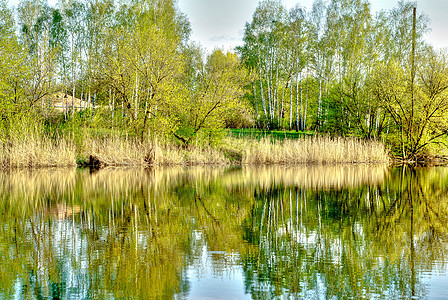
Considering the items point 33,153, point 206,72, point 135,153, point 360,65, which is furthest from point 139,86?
point 360,65

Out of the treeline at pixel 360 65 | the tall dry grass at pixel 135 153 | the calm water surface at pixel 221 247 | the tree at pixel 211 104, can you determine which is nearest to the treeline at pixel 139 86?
the tree at pixel 211 104

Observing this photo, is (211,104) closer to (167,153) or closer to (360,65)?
(167,153)

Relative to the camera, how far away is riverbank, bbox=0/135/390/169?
18.6 m

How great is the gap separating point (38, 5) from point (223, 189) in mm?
29977

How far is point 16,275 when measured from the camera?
4.02 meters

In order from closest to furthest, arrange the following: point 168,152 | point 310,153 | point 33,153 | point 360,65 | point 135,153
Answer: point 33,153 → point 135,153 → point 168,152 → point 310,153 → point 360,65

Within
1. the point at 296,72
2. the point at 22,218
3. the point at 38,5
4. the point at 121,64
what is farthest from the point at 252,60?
the point at 22,218

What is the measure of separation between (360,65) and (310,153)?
11462 mm

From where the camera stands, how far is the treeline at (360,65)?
2458 centimetres

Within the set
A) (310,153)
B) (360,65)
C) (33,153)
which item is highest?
(360,65)

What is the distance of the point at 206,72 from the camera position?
95.9ft

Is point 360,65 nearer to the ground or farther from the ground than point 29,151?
farther from the ground

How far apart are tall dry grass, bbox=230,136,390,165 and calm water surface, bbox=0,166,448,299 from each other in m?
13.3

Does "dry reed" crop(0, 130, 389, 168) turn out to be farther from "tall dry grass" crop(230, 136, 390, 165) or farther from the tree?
Result: the tree
